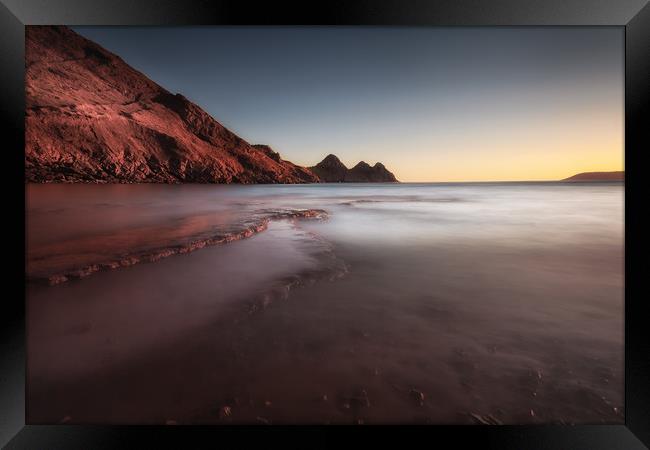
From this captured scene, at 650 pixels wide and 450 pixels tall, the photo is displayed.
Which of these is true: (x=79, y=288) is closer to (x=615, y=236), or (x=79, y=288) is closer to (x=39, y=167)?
(x=615, y=236)

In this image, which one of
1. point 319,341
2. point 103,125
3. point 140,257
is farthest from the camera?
point 103,125

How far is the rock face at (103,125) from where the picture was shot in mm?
23828

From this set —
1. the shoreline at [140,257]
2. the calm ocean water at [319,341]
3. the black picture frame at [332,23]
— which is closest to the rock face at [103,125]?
the shoreline at [140,257]

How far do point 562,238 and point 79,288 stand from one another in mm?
8841

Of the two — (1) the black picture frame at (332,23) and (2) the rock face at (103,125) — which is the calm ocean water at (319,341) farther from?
(2) the rock face at (103,125)

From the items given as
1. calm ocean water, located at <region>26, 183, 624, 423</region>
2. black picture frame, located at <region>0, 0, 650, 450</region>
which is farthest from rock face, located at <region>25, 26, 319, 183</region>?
calm ocean water, located at <region>26, 183, 624, 423</region>

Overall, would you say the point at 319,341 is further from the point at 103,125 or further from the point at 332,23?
the point at 103,125

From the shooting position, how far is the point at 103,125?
2986 centimetres

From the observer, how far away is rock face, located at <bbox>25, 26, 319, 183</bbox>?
78.2ft

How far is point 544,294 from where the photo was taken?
10.1 ft

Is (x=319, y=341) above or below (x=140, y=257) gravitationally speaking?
below

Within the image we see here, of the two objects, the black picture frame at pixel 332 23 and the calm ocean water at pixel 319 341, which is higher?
the black picture frame at pixel 332 23

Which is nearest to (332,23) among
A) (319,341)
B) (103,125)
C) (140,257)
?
(319,341)

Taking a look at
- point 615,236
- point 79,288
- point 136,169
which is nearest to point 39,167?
point 136,169
